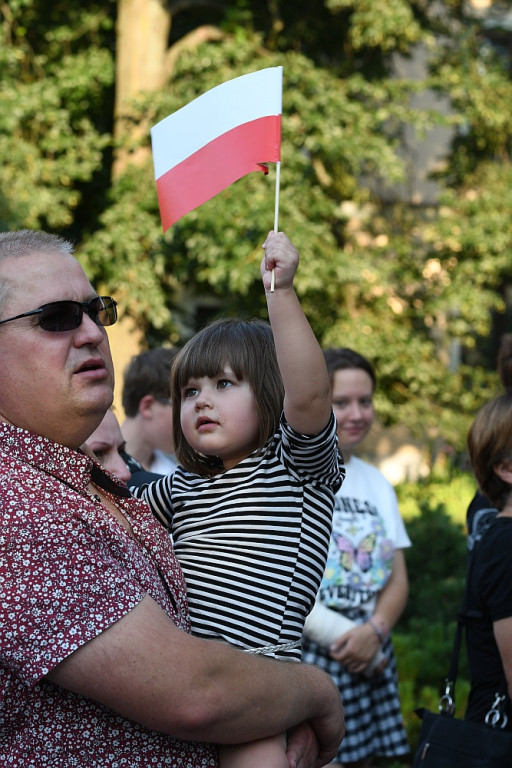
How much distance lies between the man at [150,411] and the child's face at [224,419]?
2.01 m

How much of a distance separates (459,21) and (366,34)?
2621mm

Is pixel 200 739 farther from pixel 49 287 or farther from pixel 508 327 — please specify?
pixel 508 327

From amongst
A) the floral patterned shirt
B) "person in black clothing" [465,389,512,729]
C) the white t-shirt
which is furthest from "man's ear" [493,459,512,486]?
the floral patterned shirt

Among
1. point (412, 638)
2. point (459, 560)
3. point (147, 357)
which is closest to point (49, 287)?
point (147, 357)

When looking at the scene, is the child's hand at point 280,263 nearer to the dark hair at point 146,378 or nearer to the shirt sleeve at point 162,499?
the shirt sleeve at point 162,499

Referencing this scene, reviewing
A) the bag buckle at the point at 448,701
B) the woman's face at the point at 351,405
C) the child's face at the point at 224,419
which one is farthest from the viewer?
the woman's face at the point at 351,405

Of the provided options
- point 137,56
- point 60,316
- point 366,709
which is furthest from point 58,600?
point 137,56

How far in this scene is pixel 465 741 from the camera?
313 centimetres

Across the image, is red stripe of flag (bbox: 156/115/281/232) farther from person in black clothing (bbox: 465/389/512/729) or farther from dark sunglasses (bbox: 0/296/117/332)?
person in black clothing (bbox: 465/389/512/729)

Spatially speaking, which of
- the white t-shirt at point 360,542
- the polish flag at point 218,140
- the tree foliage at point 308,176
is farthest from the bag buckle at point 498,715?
the tree foliage at point 308,176

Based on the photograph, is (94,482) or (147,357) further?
(147,357)

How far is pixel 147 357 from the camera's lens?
4.84 metres

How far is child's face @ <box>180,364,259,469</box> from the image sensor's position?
2369 millimetres

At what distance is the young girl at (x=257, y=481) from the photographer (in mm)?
2119
